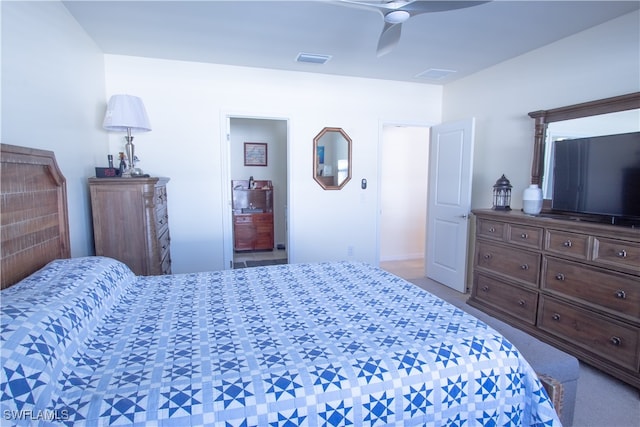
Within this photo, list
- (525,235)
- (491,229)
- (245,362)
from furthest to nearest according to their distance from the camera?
(491,229)
(525,235)
(245,362)

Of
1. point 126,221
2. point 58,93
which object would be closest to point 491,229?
point 126,221

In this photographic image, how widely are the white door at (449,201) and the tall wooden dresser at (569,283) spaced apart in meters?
0.61

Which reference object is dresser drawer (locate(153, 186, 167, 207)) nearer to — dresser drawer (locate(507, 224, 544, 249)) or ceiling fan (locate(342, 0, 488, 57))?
ceiling fan (locate(342, 0, 488, 57))

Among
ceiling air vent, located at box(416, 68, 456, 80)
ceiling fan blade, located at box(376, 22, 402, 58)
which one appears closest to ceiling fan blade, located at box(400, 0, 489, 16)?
ceiling fan blade, located at box(376, 22, 402, 58)

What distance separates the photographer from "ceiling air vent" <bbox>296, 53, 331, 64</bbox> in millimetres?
3246

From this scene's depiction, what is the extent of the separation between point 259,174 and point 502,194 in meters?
3.91

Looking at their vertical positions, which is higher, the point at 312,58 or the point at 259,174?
Answer: the point at 312,58

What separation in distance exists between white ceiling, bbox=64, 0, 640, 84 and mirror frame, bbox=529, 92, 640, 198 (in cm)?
58

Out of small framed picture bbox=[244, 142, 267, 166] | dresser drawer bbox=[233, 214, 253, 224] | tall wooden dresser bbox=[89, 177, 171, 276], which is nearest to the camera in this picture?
tall wooden dresser bbox=[89, 177, 171, 276]

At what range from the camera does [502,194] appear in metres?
3.26

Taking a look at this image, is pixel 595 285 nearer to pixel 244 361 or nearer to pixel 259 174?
pixel 244 361

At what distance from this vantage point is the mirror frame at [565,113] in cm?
238

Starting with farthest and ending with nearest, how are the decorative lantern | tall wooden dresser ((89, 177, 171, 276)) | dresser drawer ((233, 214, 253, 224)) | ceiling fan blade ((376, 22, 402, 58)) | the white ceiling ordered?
dresser drawer ((233, 214, 253, 224)), the decorative lantern, tall wooden dresser ((89, 177, 171, 276)), the white ceiling, ceiling fan blade ((376, 22, 402, 58))

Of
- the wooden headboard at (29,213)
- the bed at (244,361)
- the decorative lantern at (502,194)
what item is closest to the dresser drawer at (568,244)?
the decorative lantern at (502,194)
